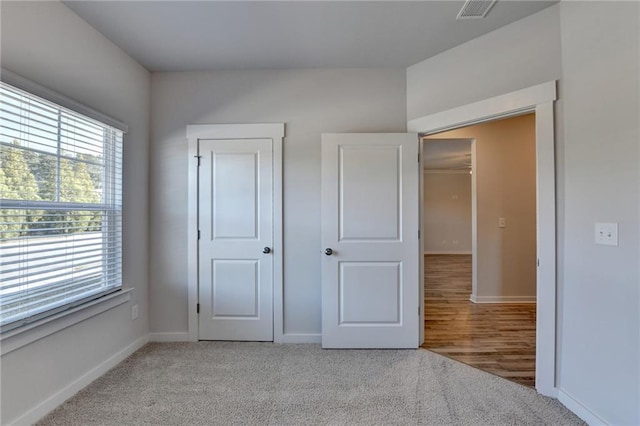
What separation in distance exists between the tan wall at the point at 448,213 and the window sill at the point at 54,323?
25.2ft

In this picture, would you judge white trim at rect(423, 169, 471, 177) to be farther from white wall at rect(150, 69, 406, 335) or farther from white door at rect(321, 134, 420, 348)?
white door at rect(321, 134, 420, 348)

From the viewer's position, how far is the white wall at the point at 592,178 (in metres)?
1.53

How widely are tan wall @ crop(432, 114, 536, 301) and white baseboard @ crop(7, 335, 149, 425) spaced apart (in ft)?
13.5

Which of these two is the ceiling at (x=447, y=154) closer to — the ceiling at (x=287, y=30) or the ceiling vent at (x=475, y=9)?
the ceiling at (x=287, y=30)

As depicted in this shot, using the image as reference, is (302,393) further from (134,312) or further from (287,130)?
(287,130)

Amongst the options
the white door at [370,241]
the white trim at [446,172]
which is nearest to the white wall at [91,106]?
the white door at [370,241]

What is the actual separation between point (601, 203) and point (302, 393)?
2.16m

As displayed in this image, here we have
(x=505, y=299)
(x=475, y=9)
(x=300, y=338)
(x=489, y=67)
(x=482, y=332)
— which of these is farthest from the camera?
(x=505, y=299)

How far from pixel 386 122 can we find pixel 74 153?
8.12ft

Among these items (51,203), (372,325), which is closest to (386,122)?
(372,325)

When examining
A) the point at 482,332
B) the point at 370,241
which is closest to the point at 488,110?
the point at 370,241

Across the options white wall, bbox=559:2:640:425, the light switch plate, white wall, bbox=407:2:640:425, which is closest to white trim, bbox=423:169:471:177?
white wall, bbox=407:2:640:425

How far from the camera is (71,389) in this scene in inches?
77.6

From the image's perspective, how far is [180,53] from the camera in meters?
2.52
